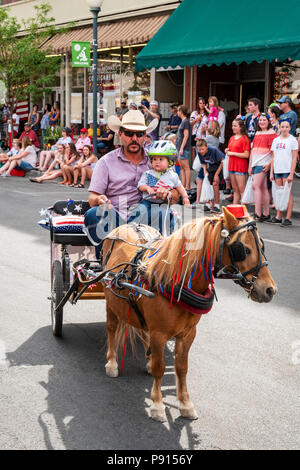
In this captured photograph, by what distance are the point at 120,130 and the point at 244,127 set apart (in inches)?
336

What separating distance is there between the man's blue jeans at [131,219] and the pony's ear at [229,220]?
1.46 metres

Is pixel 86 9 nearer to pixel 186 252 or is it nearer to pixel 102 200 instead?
pixel 102 200

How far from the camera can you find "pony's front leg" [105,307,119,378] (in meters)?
4.95

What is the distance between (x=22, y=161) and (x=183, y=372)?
18.4 m

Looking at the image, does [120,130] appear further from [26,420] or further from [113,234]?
[26,420]

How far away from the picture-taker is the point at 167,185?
5.25 metres

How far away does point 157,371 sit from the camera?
420 cm

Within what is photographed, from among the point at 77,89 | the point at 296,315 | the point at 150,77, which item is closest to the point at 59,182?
the point at 150,77

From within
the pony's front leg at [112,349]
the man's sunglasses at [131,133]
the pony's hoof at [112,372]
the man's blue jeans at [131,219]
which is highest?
the man's sunglasses at [131,133]

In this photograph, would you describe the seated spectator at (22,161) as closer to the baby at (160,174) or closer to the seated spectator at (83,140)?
the seated spectator at (83,140)

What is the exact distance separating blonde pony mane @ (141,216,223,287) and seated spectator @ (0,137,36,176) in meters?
18.2

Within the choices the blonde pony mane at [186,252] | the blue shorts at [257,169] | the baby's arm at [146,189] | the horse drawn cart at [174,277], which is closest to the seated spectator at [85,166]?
the blue shorts at [257,169]

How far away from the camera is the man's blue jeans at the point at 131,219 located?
17.0 ft

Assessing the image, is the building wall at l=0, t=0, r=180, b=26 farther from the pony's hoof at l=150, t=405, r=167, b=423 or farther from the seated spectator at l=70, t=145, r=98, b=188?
the pony's hoof at l=150, t=405, r=167, b=423
